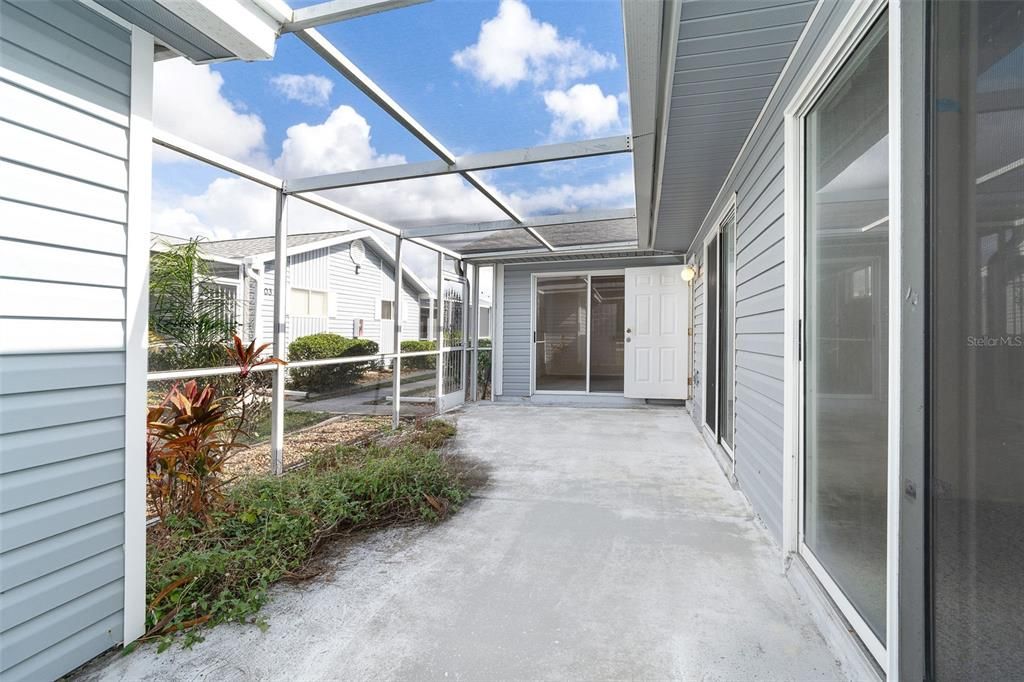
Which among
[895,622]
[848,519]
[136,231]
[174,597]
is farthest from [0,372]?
[848,519]

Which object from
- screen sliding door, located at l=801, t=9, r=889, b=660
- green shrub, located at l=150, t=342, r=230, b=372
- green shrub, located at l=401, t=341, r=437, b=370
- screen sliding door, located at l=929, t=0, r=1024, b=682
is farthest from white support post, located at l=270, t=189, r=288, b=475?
screen sliding door, located at l=929, t=0, r=1024, b=682

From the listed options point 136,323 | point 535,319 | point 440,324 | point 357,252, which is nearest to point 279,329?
point 136,323

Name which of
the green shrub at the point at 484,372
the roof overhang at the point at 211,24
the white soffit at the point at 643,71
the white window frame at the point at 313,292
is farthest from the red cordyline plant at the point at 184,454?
the white window frame at the point at 313,292

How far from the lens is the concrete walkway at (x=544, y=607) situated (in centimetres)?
155

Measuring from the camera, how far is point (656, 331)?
6.75 m

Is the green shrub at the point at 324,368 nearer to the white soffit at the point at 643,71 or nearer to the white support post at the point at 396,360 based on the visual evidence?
the white support post at the point at 396,360

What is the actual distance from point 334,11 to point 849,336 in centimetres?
210

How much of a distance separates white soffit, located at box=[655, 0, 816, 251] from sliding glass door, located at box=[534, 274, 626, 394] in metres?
4.49

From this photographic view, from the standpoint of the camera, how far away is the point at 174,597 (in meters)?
1.84

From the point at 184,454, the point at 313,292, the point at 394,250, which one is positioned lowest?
the point at 184,454

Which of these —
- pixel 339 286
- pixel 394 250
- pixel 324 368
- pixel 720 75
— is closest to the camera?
pixel 720 75

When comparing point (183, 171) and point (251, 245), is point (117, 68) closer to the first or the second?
point (183, 171)

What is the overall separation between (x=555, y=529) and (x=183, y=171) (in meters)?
3.09

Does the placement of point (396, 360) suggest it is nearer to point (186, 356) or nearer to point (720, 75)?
point (186, 356)
